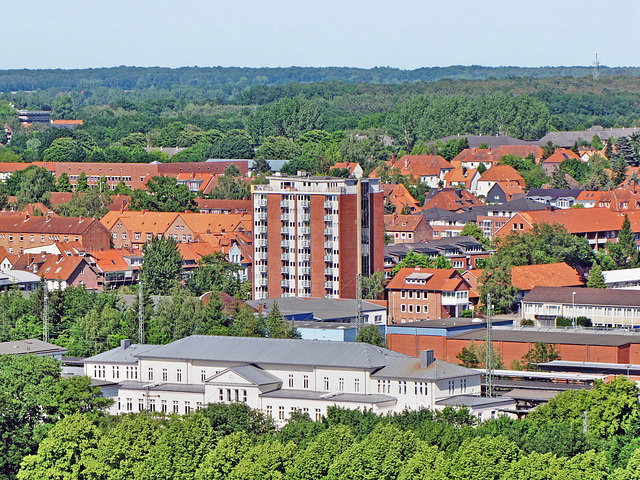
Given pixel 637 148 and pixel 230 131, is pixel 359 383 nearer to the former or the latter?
pixel 637 148

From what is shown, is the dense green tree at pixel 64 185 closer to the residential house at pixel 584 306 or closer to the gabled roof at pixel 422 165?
the gabled roof at pixel 422 165

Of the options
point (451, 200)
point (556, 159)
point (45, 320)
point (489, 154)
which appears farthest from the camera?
point (489, 154)

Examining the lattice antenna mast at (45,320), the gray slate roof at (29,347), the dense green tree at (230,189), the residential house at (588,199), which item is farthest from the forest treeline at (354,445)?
the dense green tree at (230,189)

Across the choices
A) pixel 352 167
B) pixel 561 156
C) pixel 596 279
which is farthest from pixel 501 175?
pixel 596 279

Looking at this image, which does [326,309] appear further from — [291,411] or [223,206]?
[223,206]

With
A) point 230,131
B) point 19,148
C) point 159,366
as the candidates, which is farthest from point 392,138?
point 159,366

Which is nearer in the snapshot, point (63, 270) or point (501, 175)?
point (63, 270)
